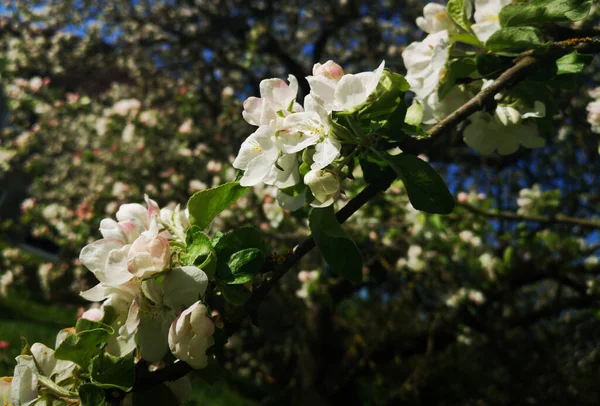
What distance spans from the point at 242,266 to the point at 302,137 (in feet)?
0.62

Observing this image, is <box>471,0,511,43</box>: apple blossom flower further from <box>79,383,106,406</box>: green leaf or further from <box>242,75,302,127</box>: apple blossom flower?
<box>79,383,106,406</box>: green leaf

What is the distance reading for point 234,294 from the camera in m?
0.64

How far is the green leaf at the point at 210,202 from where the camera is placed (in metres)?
0.68

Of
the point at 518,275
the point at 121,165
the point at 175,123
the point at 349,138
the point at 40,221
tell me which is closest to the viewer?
the point at 349,138

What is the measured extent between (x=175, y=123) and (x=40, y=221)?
1757mm

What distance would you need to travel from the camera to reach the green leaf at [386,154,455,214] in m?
0.64

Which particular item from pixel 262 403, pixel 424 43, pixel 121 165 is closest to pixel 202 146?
pixel 121 165

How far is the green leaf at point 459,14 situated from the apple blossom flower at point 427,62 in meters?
0.03

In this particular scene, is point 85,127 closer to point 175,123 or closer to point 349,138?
point 175,123

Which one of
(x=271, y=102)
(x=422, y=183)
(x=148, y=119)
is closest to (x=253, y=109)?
(x=271, y=102)

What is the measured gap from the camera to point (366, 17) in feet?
16.8

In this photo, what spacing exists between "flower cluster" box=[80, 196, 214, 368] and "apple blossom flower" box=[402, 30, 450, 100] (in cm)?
48

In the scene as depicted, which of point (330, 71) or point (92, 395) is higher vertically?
point (330, 71)

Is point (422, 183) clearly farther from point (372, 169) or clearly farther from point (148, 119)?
point (148, 119)
